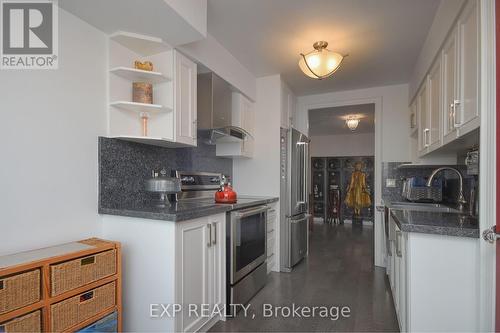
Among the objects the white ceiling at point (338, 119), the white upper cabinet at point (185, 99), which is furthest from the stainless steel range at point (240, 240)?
the white ceiling at point (338, 119)

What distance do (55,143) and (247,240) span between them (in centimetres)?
162

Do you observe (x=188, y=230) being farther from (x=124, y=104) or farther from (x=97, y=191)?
(x=124, y=104)

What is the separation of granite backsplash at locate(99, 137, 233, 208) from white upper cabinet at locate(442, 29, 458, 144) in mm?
2129

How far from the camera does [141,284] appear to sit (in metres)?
1.73

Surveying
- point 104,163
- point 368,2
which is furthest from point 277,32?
point 104,163

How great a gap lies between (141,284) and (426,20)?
2.88 metres

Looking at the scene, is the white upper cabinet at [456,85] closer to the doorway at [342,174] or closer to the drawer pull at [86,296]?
the drawer pull at [86,296]

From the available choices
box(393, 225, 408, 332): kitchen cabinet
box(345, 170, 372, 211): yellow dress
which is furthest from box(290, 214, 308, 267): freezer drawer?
box(345, 170, 372, 211): yellow dress

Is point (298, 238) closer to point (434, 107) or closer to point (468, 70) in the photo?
point (434, 107)

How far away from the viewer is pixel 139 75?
1.98m

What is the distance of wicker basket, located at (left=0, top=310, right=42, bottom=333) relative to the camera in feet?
3.67

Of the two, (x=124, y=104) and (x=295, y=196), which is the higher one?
(x=124, y=104)

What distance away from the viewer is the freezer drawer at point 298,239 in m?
3.35

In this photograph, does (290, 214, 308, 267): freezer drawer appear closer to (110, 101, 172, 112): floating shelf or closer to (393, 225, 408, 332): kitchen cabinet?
(393, 225, 408, 332): kitchen cabinet
